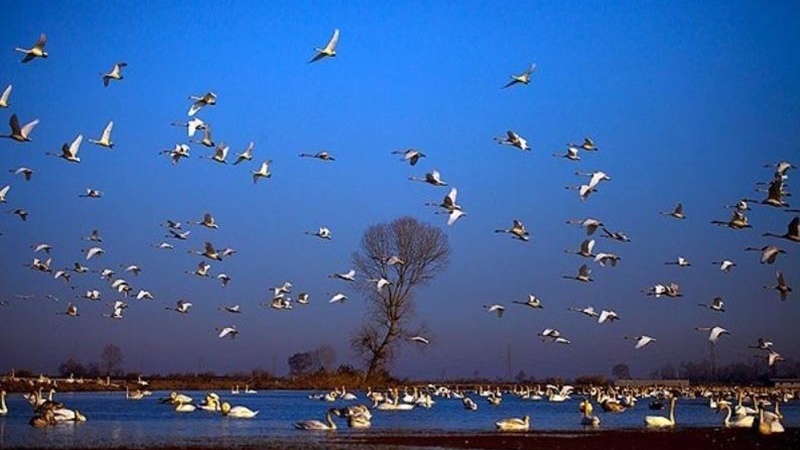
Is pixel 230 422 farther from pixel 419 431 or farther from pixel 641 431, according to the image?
pixel 641 431

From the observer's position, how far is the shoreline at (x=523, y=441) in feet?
98.2

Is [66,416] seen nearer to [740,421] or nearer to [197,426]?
[197,426]

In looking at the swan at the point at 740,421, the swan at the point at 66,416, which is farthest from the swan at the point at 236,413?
the swan at the point at 740,421

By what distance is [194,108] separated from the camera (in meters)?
34.3

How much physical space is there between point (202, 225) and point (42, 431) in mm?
8586

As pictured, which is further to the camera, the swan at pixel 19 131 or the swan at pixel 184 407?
the swan at pixel 184 407

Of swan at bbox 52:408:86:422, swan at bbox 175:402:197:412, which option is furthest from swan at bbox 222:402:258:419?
swan at bbox 52:408:86:422

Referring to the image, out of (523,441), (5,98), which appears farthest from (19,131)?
(523,441)

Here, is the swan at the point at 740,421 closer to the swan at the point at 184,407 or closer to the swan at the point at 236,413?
the swan at the point at 236,413

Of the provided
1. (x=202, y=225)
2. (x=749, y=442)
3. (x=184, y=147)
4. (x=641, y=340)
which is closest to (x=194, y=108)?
(x=184, y=147)

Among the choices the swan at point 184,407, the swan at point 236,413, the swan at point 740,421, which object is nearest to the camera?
the swan at point 740,421

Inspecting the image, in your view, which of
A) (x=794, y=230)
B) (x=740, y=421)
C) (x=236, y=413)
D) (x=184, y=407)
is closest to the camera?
(x=794, y=230)

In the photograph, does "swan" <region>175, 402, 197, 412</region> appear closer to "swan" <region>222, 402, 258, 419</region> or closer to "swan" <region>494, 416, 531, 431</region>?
"swan" <region>222, 402, 258, 419</region>

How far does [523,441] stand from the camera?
32.8 m
